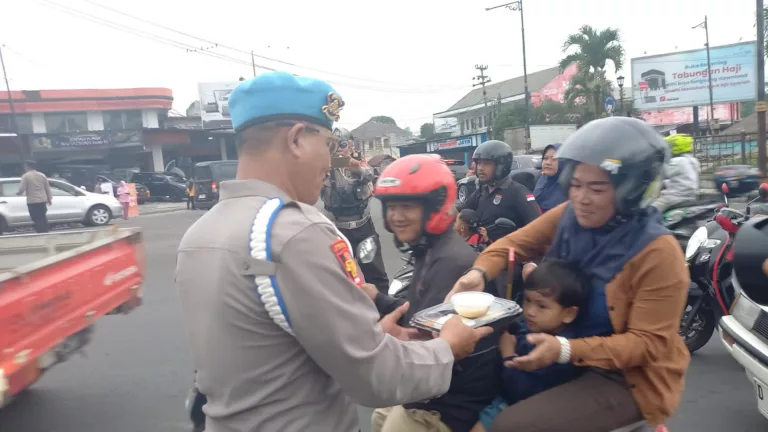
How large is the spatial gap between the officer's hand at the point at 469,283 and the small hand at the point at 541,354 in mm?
371

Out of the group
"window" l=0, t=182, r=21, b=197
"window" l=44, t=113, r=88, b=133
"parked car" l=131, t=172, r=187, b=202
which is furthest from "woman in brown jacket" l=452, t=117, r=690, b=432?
"window" l=44, t=113, r=88, b=133

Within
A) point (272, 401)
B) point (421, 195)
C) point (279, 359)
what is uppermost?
point (421, 195)

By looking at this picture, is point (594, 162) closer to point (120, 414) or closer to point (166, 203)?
point (120, 414)

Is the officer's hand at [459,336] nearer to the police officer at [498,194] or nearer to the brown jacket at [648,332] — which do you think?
the brown jacket at [648,332]

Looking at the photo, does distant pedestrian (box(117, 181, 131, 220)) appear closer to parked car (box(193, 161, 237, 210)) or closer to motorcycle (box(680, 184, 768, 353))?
parked car (box(193, 161, 237, 210))

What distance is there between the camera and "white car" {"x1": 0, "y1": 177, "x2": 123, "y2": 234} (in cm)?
1614

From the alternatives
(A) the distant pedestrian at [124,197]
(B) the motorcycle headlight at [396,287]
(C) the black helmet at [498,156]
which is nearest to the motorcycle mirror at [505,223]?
(C) the black helmet at [498,156]

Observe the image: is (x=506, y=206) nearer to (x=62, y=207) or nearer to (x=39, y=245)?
(x=39, y=245)

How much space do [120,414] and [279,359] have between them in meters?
3.45

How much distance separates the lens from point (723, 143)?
2106 cm

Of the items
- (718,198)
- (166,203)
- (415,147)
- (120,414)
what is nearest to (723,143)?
(718,198)

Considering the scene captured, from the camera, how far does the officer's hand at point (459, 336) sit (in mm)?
1623

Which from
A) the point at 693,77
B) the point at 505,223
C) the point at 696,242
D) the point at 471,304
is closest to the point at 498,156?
the point at 505,223

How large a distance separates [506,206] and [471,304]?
335 centimetres
